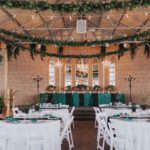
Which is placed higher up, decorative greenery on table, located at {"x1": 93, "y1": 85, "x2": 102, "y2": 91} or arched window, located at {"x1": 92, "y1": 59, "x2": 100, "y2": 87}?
arched window, located at {"x1": 92, "y1": 59, "x2": 100, "y2": 87}

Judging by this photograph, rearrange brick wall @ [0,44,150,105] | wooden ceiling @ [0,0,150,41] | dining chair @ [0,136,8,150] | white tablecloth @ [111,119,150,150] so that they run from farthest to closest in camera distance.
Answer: brick wall @ [0,44,150,105] → wooden ceiling @ [0,0,150,41] → white tablecloth @ [111,119,150,150] → dining chair @ [0,136,8,150]

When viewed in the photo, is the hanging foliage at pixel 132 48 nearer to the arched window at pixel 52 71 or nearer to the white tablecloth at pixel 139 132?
the arched window at pixel 52 71

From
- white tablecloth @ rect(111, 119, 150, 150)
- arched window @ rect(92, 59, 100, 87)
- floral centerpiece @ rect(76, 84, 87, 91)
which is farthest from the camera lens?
arched window @ rect(92, 59, 100, 87)

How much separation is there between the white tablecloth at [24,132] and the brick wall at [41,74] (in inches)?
514

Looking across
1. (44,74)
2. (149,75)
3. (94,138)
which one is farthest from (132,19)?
(94,138)

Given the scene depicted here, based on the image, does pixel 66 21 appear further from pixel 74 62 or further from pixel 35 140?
pixel 35 140

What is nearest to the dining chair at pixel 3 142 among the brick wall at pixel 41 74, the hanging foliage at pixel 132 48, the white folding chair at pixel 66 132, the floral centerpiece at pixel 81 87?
the white folding chair at pixel 66 132

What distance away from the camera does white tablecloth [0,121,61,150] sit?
501 centimetres

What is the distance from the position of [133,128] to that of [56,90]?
14.4 m

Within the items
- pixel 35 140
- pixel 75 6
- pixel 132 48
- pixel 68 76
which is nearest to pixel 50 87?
pixel 68 76

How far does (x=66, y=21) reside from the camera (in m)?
18.2

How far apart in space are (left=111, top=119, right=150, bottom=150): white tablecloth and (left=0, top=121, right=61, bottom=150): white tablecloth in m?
1.10

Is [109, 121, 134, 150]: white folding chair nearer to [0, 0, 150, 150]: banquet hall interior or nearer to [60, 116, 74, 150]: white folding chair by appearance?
[60, 116, 74, 150]: white folding chair

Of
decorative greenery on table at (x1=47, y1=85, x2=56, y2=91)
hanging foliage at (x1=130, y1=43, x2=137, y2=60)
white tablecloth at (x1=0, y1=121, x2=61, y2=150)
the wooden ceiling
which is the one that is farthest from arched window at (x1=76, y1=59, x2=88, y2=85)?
white tablecloth at (x1=0, y1=121, x2=61, y2=150)
